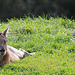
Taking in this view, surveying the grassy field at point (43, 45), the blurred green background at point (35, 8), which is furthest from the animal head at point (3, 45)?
the blurred green background at point (35, 8)

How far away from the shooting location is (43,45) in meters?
6.72

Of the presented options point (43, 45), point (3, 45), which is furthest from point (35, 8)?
point (3, 45)

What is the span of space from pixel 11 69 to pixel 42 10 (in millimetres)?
5826

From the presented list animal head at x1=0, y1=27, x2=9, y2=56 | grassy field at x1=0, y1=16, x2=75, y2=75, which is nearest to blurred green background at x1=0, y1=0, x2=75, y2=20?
grassy field at x1=0, y1=16, x2=75, y2=75

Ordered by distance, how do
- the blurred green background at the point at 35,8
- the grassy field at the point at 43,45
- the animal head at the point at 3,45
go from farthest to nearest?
1. the blurred green background at the point at 35,8
2. the grassy field at the point at 43,45
3. the animal head at the point at 3,45

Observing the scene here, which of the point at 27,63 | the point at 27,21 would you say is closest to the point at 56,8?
the point at 27,21

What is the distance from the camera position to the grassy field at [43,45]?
4.77 m

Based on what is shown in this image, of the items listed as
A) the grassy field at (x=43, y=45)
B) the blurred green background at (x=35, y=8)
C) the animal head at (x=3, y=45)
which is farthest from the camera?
the blurred green background at (x=35, y=8)

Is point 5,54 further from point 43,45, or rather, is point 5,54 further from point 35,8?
point 35,8

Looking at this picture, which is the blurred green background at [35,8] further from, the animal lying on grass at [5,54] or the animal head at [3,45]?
the animal head at [3,45]

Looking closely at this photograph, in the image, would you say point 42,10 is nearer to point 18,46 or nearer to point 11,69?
point 18,46

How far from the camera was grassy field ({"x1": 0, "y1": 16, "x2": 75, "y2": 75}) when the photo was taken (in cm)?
477

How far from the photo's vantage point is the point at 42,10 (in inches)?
403

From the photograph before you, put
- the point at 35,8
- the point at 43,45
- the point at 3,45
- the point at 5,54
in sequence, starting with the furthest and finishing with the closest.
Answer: the point at 35,8
the point at 43,45
the point at 5,54
the point at 3,45
